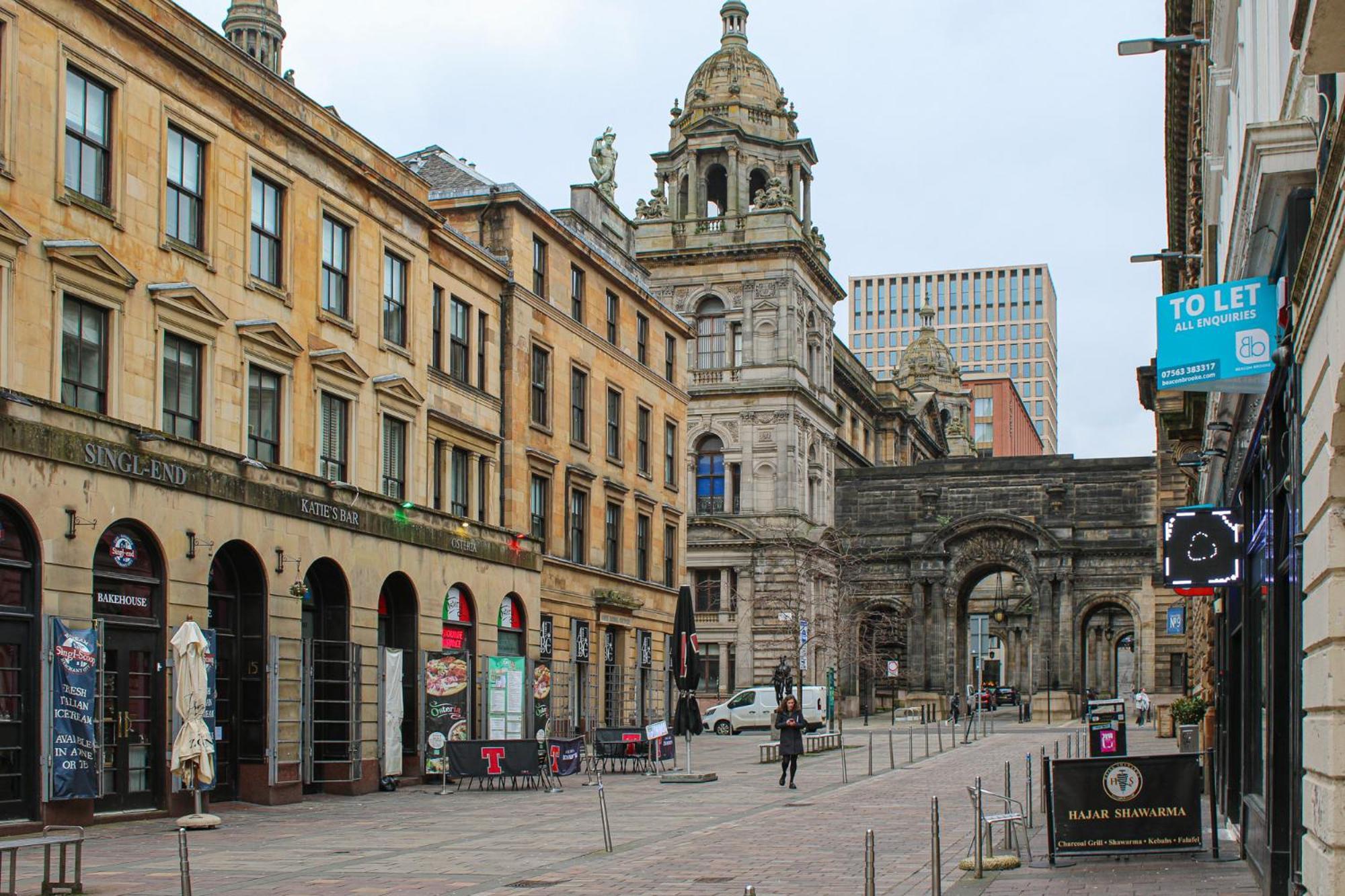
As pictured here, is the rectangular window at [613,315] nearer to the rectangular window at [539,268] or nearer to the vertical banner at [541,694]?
the rectangular window at [539,268]

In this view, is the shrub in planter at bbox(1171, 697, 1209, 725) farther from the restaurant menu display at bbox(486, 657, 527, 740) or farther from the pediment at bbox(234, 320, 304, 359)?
the pediment at bbox(234, 320, 304, 359)

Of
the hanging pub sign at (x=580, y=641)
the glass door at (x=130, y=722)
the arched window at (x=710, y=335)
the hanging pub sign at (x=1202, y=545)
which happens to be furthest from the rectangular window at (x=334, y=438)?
the arched window at (x=710, y=335)

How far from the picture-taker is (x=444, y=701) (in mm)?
31438

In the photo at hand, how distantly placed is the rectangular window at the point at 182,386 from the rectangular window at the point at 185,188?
157 cm

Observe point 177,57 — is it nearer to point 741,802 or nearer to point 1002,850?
point 741,802

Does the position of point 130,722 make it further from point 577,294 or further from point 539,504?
point 577,294

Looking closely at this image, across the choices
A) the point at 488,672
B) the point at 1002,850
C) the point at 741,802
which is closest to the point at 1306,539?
the point at 1002,850

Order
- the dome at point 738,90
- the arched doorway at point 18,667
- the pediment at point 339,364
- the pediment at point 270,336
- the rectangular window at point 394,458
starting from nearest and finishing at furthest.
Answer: the arched doorway at point 18,667 → the pediment at point 270,336 → the pediment at point 339,364 → the rectangular window at point 394,458 → the dome at point 738,90

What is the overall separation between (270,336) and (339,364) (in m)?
2.39

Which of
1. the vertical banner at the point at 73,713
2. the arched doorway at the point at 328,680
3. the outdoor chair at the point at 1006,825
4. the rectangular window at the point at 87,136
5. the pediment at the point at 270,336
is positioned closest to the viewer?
the outdoor chair at the point at 1006,825

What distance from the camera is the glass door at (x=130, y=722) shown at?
891 inches

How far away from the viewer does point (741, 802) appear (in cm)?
2667

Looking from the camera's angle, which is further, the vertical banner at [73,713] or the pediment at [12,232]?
the pediment at [12,232]

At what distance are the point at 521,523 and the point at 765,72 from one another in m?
47.4
